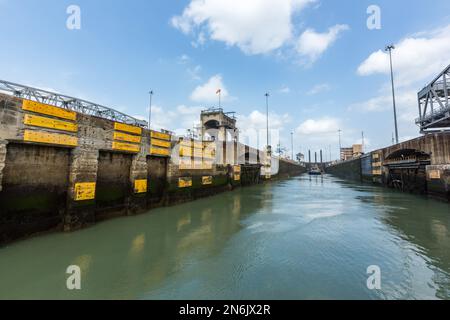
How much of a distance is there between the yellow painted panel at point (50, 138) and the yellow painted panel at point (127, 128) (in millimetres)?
2588

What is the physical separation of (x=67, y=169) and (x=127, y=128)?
13.8 ft

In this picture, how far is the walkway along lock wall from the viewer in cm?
1795

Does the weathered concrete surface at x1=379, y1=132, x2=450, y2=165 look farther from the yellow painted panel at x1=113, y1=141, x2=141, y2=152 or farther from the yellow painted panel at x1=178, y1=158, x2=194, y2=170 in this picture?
the yellow painted panel at x1=113, y1=141, x2=141, y2=152

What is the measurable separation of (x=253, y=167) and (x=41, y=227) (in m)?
32.6

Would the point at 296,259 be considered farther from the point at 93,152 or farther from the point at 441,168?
the point at 441,168

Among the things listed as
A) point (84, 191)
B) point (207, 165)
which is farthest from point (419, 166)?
point (84, 191)

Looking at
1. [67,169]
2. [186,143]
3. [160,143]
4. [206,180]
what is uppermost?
[186,143]

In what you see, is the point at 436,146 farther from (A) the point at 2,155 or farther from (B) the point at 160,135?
(A) the point at 2,155

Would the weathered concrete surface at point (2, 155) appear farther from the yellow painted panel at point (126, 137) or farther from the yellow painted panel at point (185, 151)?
the yellow painted panel at point (185, 151)

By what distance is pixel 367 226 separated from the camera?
1059 cm

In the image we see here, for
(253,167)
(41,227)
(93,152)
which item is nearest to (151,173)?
(93,152)

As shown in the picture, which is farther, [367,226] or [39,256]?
[367,226]

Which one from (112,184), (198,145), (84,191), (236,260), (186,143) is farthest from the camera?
(198,145)

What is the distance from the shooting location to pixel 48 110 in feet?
29.6
